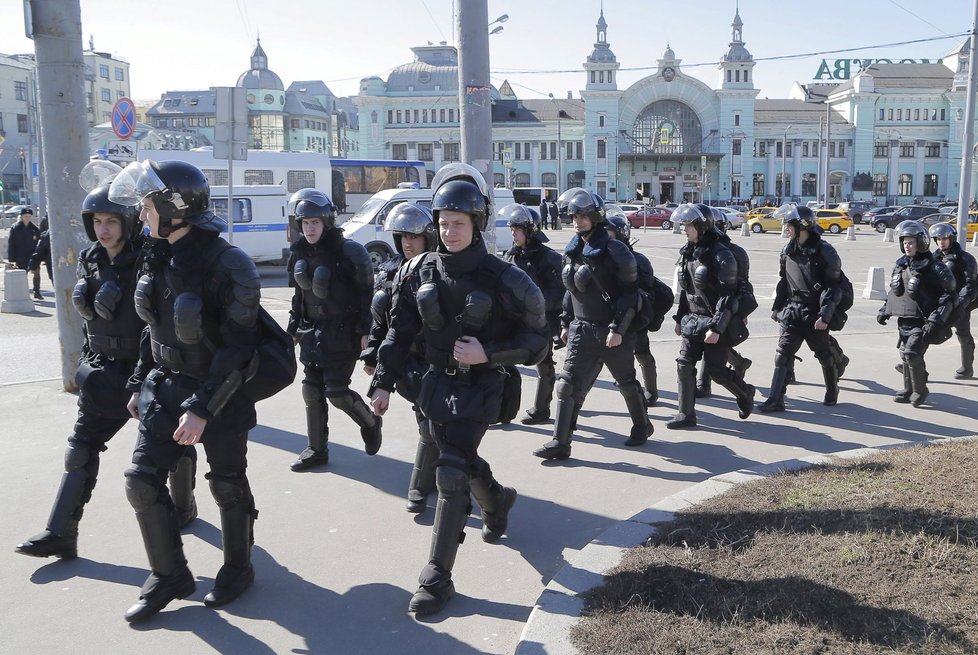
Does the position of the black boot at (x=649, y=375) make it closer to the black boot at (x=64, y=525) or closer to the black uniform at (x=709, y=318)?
the black uniform at (x=709, y=318)

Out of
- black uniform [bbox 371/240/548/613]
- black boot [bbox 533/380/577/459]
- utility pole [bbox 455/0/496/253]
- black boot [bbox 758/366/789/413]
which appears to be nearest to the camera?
black uniform [bbox 371/240/548/613]

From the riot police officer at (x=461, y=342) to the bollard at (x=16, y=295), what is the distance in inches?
527

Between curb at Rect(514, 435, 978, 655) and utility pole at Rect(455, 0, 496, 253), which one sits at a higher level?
utility pole at Rect(455, 0, 496, 253)

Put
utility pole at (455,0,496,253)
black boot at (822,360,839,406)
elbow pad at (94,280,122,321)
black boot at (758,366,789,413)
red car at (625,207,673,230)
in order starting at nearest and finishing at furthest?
elbow pad at (94,280,122,321) → black boot at (758,366,789,413) → black boot at (822,360,839,406) → utility pole at (455,0,496,253) → red car at (625,207,673,230)

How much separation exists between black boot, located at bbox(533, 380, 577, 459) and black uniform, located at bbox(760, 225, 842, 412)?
236 cm

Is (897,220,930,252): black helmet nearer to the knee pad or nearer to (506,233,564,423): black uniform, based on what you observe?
(506,233,564,423): black uniform

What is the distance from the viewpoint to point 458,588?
4.25 m

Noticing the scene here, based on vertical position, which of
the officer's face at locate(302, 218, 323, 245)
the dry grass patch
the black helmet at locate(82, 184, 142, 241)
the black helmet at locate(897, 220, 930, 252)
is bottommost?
the dry grass patch

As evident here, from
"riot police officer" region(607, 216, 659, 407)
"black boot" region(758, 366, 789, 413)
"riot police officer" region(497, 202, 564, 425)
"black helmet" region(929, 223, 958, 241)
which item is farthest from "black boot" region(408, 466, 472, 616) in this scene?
"black helmet" region(929, 223, 958, 241)

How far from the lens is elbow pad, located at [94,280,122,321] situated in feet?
15.0

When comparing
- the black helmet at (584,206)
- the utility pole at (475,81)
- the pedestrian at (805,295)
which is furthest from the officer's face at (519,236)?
the pedestrian at (805,295)

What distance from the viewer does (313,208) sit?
595 centimetres

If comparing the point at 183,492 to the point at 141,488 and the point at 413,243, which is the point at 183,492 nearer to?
the point at 141,488

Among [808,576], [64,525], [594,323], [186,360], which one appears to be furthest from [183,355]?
[594,323]
